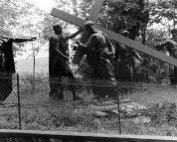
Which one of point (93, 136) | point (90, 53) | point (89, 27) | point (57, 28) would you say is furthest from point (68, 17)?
point (93, 136)

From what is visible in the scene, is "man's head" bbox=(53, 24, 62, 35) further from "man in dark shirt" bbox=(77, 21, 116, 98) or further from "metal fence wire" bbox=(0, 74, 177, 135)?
"metal fence wire" bbox=(0, 74, 177, 135)

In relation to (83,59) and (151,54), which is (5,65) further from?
(151,54)

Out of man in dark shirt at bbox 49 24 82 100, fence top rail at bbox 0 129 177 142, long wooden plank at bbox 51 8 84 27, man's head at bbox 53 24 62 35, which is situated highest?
long wooden plank at bbox 51 8 84 27

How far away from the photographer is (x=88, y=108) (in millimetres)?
8180

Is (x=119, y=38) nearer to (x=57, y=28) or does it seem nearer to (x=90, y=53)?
(x=90, y=53)

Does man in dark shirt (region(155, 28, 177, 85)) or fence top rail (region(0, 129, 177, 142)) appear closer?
fence top rail (region(0, 129, 177, 142))

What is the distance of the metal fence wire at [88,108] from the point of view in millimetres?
7578

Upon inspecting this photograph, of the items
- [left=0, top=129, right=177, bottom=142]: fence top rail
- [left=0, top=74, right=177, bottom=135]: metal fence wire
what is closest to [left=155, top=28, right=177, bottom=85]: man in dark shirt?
[left=0, top=74, right=177, bottom=135]: metal fence wire

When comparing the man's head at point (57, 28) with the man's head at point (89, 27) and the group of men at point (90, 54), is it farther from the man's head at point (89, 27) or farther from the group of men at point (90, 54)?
the man's head at point (89, 27)

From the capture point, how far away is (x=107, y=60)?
30.8 ft

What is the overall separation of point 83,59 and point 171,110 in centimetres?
290

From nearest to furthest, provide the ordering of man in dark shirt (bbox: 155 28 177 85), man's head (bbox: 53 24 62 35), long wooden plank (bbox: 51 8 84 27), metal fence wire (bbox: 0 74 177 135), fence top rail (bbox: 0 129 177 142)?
fence top rail (bbox: 0 129 177 142)
metal fence wire (bbox: 0 74 177 135)
man's head (bbox: 53 24 62 35)
long wooden plank (bbox: 51 8 84 27)
man in dark shirt (bbox: 155 28 177 85)

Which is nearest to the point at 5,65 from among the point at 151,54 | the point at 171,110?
the point at 151,54

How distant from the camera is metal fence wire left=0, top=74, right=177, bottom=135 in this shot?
24.9ft
